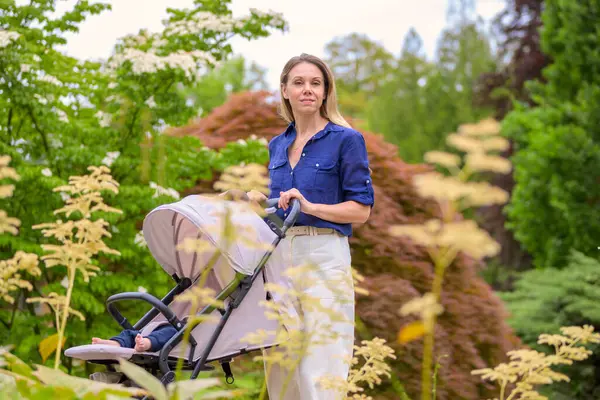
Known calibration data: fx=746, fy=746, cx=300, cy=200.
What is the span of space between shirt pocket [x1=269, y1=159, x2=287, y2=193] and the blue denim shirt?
3cm

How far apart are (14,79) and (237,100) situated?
80.1 inches

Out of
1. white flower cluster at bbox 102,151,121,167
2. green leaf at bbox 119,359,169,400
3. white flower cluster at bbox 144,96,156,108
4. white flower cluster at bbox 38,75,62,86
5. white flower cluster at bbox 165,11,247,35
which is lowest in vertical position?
green leaf at bbox 119,359,169,400

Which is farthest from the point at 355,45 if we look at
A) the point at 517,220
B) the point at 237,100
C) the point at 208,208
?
the point at 208,208

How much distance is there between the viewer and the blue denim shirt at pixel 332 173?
3.30 metres

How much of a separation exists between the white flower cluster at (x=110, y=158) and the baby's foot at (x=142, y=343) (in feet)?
6.21

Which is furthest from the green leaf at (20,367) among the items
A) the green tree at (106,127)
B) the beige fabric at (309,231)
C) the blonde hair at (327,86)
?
the green tree at (106,127)

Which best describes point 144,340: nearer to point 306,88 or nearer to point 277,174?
point 277,174

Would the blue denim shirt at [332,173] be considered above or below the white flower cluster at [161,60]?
below

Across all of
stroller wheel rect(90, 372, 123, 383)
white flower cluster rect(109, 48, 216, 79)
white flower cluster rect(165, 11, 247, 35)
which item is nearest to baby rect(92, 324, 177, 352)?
stroller wheel rect(90, 372, 123, 383)

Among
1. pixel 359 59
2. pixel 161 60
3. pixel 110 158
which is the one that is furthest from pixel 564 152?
pixel 359 59

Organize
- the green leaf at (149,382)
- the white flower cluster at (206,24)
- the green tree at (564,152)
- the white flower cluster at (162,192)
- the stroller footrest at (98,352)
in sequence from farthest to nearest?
the green tree at (564,152) < the white flower cluster at (206,24) < the white flower cluster at (162,192) < the stroller footrest at (98,352) < the green leaf at (149,382)

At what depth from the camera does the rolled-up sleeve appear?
3285 millimetres

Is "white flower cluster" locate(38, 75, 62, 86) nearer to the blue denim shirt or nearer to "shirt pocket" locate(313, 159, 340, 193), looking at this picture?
the blue denim shirt

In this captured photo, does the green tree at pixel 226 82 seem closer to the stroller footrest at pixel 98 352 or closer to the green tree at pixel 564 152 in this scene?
the green tree at pixel 564 152
